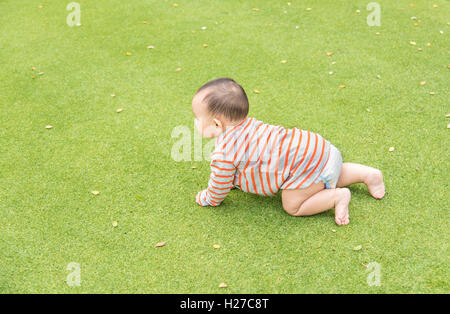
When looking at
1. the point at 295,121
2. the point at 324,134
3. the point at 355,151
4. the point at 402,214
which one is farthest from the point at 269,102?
the point at 402,214

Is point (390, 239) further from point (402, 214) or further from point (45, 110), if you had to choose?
point (45, 110)

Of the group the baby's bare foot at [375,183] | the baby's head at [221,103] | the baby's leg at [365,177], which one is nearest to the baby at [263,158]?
the baby's head at [221,103]

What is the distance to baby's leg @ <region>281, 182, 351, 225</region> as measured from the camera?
255cm

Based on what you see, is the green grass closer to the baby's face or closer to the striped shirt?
the striped shirt

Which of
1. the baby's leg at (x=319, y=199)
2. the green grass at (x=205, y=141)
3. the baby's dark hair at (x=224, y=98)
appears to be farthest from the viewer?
the baby's leg at (x=319, y=199)

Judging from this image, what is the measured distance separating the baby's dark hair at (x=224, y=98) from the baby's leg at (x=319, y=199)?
2.19 feet

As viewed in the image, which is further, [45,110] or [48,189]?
[45,110]

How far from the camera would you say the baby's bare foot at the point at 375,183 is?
2.70m

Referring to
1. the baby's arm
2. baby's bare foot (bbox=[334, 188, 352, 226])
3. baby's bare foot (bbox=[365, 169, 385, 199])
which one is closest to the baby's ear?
the baby's arm

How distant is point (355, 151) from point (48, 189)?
7.78 ft

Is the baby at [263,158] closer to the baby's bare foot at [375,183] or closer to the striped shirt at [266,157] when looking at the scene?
the striped shirt at [266,157]

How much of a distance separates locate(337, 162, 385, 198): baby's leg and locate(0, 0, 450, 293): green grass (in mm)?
85
